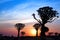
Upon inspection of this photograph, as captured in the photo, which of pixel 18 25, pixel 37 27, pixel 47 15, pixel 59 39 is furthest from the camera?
pixel 18 25

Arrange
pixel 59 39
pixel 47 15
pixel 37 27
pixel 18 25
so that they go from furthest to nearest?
pixel 18 25 < pixel 37 27 < pixel 59 39 < pixel 47 15

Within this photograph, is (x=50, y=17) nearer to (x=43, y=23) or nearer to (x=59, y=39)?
(x=43, y=23)

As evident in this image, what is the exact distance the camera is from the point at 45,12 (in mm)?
42875

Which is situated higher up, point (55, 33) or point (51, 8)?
point (51, 8)

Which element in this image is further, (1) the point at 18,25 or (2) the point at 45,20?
(1) the point at 18,25

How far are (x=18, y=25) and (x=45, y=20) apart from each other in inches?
1128

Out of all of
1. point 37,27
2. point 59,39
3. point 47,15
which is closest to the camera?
point 47,15

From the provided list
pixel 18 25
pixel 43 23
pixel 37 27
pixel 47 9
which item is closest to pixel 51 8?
pixel 47 9

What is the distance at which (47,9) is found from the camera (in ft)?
141

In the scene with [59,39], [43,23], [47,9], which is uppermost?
[47,9]

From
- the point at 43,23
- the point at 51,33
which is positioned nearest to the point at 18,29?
the point at 51,33

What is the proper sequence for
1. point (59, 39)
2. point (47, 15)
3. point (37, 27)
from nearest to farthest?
point (47, 15) < point (59, 39) < point (37, 27)

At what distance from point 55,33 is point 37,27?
438 inches

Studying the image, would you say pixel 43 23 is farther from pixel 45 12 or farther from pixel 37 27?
pixel 37 27
